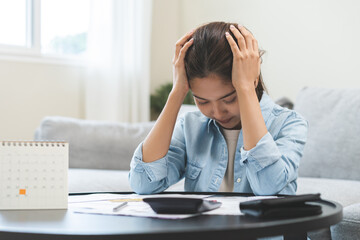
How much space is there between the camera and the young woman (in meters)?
1.17

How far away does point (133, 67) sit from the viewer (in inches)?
153

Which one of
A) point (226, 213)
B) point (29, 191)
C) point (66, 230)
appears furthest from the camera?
point (29, 191)

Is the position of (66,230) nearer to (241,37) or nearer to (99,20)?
(241,37)

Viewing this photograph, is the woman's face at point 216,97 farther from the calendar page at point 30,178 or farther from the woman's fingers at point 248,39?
the calendar page at point 30,178

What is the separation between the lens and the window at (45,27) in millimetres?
3336

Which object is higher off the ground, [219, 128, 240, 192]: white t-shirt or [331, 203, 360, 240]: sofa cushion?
[219, 128, 240, 192]: white t-shirt

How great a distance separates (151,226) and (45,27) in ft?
9.77

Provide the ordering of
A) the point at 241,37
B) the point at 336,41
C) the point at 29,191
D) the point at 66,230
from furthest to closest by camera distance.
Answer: the point at 336,41 < the point at 241,37 < the point at 29,191 < the point at 66,230

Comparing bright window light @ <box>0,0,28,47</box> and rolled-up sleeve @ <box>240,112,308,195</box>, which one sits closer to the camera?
rolled-up sleeve @ <box>240,112,308,195</box>

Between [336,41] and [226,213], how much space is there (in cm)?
242

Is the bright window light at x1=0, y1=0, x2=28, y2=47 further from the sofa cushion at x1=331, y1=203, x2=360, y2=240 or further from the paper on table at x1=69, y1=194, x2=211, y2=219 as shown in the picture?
the sofa cushion at x1=331, y1=203, x2=360, y2=240

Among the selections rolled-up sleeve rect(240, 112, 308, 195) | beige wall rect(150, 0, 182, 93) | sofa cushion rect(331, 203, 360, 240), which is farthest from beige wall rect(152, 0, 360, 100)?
rolled-up sleeve rect(240, 112, 308, 195)

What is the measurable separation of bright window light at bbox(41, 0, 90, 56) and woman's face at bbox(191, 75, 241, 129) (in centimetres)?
246

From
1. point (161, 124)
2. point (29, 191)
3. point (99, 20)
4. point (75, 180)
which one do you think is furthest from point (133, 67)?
point (29, 191)
